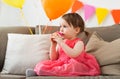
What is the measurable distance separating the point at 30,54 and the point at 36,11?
3.02ft

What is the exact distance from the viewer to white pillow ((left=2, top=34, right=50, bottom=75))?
7.16 feet

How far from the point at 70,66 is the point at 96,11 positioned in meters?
1.09

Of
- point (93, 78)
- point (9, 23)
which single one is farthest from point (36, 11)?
point (93, 78)

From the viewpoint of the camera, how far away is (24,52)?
→ 7.32 ft

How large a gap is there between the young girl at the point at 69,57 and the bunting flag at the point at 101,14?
76 cm

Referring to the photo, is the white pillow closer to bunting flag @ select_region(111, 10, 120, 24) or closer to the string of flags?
the string of flags

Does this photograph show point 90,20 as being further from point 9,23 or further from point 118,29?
point 9,23

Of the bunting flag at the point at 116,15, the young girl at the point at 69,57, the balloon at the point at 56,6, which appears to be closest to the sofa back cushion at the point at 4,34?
the balloon at the point at 56,6

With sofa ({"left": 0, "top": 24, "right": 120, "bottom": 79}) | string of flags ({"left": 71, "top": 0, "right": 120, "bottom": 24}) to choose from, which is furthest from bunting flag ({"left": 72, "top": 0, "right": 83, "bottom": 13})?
sofa ({"left": 0, "top": 24, "right": 120, "bottom": 79})

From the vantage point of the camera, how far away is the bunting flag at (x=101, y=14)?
269cm

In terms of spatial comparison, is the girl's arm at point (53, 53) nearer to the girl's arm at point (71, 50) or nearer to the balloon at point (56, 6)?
the girl's arm at point (71, 50)

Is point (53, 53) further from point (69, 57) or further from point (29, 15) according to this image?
point (29, 15)

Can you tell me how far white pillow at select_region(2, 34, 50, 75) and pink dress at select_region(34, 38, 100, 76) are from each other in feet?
0.97

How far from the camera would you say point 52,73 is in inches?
70.2
